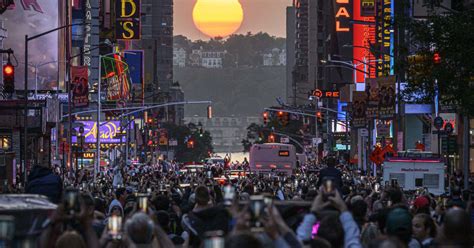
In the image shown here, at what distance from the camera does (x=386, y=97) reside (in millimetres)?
65562

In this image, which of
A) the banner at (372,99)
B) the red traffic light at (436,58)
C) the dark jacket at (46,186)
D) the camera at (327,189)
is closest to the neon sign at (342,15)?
the banner at (372,99)

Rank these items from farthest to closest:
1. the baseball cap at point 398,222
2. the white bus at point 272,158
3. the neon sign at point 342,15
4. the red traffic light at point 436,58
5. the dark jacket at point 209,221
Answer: the neon sign at point 342,15 → the white bus at point 272,158 → the red traffic light at point 436,58 → the dark jacket at point 209,221 → the baseball cap at point 398,222

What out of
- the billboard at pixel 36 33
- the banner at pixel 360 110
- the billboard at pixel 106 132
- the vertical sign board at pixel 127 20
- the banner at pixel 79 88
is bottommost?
the billboard at pixel 106 132

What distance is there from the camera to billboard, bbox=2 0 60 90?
11056cm

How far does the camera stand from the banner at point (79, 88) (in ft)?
293

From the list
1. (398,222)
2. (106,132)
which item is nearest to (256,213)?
(398,222)

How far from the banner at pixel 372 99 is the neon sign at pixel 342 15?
8003cm

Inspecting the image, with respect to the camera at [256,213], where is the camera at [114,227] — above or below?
below

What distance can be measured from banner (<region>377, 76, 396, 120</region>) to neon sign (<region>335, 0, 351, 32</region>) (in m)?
86.1

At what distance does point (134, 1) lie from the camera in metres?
158

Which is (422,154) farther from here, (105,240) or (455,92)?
(105,240)

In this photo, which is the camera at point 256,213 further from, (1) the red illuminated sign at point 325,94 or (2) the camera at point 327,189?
(1) the red illuminated sign at point 325,94

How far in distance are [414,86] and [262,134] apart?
15452cm

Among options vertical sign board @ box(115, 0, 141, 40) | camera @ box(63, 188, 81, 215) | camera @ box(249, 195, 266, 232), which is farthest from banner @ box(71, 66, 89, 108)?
camera @ box(249, 195, 266, 232)
